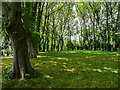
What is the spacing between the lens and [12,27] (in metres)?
4.87

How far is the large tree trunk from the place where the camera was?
15.8 feet

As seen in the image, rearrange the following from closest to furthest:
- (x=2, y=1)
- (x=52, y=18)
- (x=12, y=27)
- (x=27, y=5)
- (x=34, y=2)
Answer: (x=12, y=27) → (x=2, y=1) → (x=27, y=5) → (x=34, y=2) → (x=52, y=18)

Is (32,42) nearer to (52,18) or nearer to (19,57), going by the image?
(19,57)

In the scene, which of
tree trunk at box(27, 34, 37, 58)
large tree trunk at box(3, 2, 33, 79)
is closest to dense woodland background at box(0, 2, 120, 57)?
tree trunk at box(27, 34, 37, 58)

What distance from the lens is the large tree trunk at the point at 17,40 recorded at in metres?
4.82

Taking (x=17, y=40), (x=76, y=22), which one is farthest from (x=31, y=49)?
(x=76, y=22)

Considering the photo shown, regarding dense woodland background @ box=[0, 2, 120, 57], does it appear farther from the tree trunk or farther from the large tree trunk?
the large tree trunk

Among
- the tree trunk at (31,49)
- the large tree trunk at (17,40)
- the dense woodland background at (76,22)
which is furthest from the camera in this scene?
the dense woodland background at (76,22)

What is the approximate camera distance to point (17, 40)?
16.4 ft

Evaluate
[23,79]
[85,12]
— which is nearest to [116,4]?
[85,12]

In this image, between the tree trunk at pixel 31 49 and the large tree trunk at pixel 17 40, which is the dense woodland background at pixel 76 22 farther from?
the large tree trunk at pixel 17 40

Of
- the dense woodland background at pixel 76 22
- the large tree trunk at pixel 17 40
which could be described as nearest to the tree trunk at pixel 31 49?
the dense woodland background at pixel 76 22

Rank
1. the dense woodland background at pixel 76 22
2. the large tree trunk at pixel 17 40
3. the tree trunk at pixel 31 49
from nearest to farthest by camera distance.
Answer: the large tree trunk at pixel 17 40
the tree trunk at pixel 31 49
the dense woodland background at pixel 76 22

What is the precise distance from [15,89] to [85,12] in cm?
3140
